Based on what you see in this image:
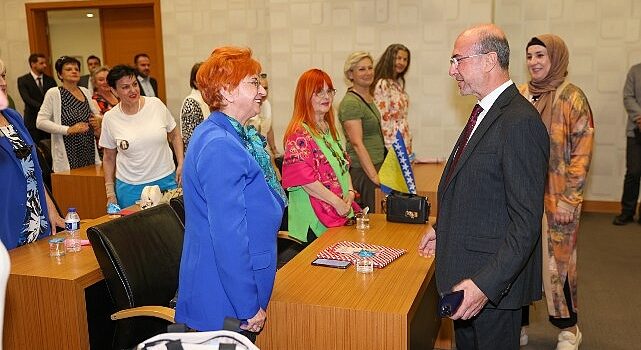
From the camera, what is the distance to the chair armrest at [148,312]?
2137 millimetres

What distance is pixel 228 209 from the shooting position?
5.64 feet

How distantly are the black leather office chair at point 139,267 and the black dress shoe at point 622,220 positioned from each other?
15.8 feet

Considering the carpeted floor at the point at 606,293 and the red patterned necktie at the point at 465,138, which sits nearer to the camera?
the red patterned necktie at the point at 465,138

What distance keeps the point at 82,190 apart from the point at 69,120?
62cm

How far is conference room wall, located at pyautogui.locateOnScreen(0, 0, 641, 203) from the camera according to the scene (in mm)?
5883

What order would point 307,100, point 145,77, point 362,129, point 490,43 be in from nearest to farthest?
point 490,43 → point 307,100 → point 362,129 → point 145,77

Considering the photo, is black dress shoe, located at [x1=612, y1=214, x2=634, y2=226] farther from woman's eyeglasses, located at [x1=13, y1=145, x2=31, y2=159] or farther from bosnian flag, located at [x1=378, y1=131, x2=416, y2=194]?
woman's eyeglasses, located at [x1=13, y1=145, x2=31, y2=159]

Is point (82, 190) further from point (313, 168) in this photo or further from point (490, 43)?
point (490, 43)

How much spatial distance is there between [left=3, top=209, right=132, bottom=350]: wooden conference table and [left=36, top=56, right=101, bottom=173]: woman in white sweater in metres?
2.76

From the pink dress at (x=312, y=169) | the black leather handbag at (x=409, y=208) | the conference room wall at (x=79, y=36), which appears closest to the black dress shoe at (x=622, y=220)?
the black leather handbag at (x=409, y=208)

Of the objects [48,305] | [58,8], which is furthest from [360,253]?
[58,8]

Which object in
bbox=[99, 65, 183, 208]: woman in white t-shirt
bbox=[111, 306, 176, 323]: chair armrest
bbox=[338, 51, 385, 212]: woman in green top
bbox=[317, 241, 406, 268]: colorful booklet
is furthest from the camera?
bbox=[338, 51, 385, 212]: woman in green top

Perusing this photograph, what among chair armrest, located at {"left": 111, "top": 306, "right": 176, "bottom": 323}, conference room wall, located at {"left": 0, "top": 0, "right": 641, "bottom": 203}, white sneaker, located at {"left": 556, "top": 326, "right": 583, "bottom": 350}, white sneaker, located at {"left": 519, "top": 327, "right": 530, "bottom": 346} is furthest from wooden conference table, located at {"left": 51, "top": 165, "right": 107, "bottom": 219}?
white sneaker, located at {"left": 556, "top": 326, "right": 583, "bottom": 350}

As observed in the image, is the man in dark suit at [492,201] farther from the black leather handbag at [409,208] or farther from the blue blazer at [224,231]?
the black leather handbag at [409,208]
